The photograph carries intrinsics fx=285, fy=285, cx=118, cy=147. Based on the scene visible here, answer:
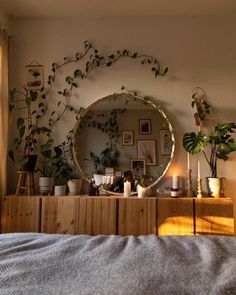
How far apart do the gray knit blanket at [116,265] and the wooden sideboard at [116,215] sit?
0.88 meters

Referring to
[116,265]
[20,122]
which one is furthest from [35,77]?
[116,265]

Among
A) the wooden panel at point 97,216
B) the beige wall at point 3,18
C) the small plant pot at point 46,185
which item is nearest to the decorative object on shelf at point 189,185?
the wooden panel at point 97,216

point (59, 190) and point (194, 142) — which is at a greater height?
point (194, 142)

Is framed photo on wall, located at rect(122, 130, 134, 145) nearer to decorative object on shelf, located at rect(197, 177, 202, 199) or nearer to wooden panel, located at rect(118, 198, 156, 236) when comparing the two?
wooden panel, located at rect(118, 198, 156, 236)

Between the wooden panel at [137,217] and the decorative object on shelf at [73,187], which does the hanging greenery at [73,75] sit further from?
the wooden panel at [137,217]

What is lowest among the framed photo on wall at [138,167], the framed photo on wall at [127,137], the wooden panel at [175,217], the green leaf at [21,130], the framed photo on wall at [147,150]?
the wooden panel at [175,217]

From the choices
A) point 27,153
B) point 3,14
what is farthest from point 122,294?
point 3,14

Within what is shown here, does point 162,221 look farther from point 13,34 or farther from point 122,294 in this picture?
point 13,34

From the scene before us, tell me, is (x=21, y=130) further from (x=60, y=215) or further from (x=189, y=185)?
(x=189, y=185)

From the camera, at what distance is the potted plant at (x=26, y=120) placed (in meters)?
2.70

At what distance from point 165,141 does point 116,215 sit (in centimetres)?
82

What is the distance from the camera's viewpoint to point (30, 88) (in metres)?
2.79

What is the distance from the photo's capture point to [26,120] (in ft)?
9.09

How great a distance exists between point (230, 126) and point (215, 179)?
0.46m
